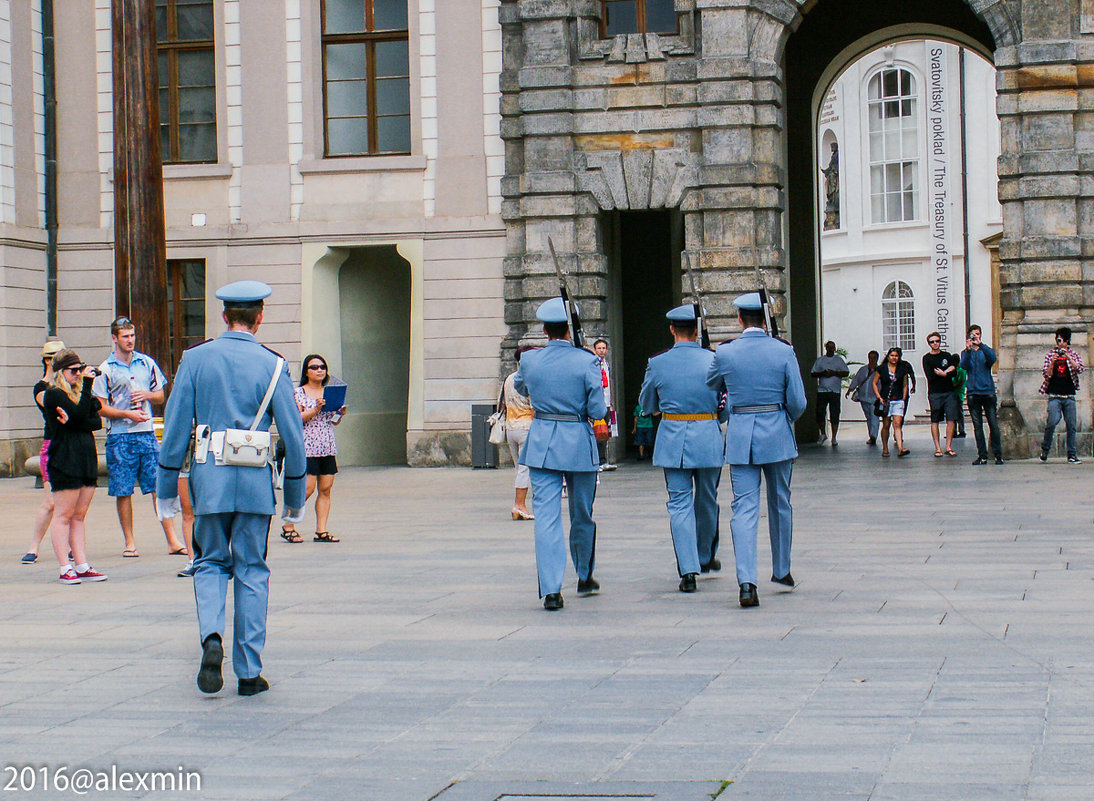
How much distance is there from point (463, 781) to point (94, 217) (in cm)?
1902

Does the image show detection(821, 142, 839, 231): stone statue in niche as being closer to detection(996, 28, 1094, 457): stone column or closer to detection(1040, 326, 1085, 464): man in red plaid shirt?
detection(996, 28, 1094, 457): stone column

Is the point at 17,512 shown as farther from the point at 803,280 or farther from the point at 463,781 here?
the point at 803,280

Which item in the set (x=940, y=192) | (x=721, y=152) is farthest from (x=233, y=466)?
(x=940, y=192)

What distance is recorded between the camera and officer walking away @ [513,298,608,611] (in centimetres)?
902

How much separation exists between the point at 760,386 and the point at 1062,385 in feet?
36.1

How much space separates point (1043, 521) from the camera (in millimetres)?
12617

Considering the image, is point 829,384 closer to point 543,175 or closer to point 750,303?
point 543,175

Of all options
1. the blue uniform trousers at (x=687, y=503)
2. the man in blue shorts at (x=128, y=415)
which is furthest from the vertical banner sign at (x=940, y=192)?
the blue uniform trousers at (x=687, y=503)

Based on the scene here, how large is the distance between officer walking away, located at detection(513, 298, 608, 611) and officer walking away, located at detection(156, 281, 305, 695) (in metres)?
2.34

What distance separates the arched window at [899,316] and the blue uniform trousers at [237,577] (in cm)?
3472

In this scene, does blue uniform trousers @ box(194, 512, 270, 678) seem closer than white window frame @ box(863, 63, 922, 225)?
Yes

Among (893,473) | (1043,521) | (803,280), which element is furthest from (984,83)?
(1043,521)

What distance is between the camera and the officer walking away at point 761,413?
908 cm

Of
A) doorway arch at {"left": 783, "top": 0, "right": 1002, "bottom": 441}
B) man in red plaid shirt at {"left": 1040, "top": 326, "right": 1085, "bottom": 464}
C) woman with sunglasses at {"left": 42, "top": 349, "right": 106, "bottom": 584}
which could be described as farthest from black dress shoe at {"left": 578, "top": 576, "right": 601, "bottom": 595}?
doorway arch at {"left": 783, "top": 0, "right": 1002, "bottom": 441}
